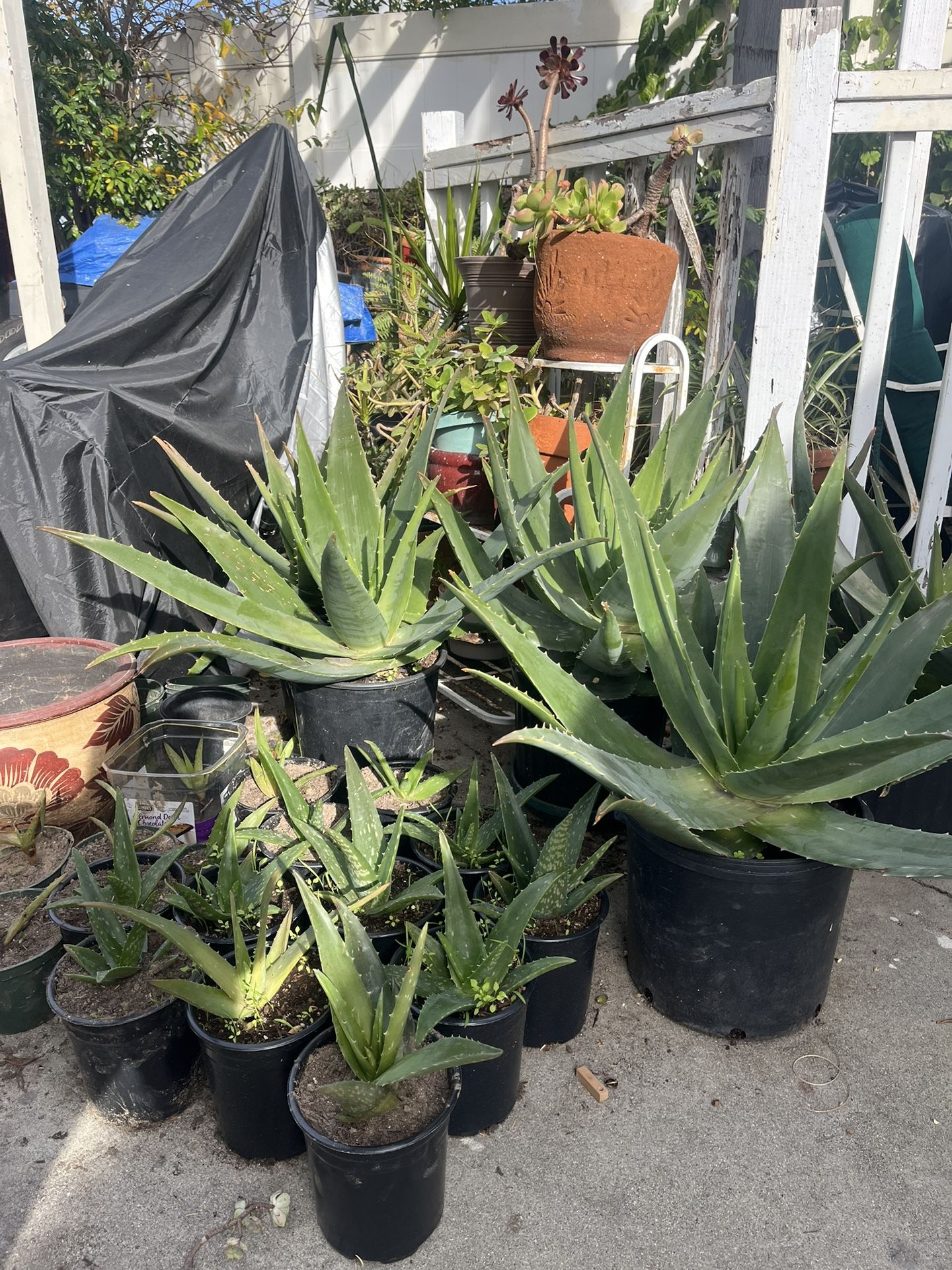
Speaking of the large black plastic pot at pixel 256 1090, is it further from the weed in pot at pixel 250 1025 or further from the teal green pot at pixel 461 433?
the teal green pot at pixel 461 433

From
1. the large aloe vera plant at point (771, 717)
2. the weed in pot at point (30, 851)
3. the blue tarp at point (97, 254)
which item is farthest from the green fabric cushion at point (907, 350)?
the weed in pot at point (30, 851)

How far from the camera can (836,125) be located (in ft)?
8.12

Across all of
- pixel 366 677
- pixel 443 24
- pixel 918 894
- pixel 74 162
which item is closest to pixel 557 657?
pixel 366 677

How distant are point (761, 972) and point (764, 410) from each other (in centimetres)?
168

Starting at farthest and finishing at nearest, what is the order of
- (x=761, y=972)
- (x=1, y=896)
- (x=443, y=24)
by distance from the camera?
1. (x=443, y=24)
2. (x=1, y=896)
3. (x=761, y=972)

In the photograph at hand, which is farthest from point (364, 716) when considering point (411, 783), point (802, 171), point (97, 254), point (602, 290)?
point (97, 254)

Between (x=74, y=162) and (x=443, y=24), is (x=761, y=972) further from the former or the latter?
(x=443, y=24)

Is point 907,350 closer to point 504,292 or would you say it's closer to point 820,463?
point 820,463

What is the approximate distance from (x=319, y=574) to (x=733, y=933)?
4.20 ft

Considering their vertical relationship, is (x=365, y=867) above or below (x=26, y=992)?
above

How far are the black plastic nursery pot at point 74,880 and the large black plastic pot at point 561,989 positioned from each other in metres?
0.71

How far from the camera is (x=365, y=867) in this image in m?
1.71

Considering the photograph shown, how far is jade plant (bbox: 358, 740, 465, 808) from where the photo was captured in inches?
82.6

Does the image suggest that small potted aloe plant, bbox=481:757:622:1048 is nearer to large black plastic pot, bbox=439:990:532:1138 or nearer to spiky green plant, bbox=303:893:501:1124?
large black plastic pot, bbox=439:990:532:1138
